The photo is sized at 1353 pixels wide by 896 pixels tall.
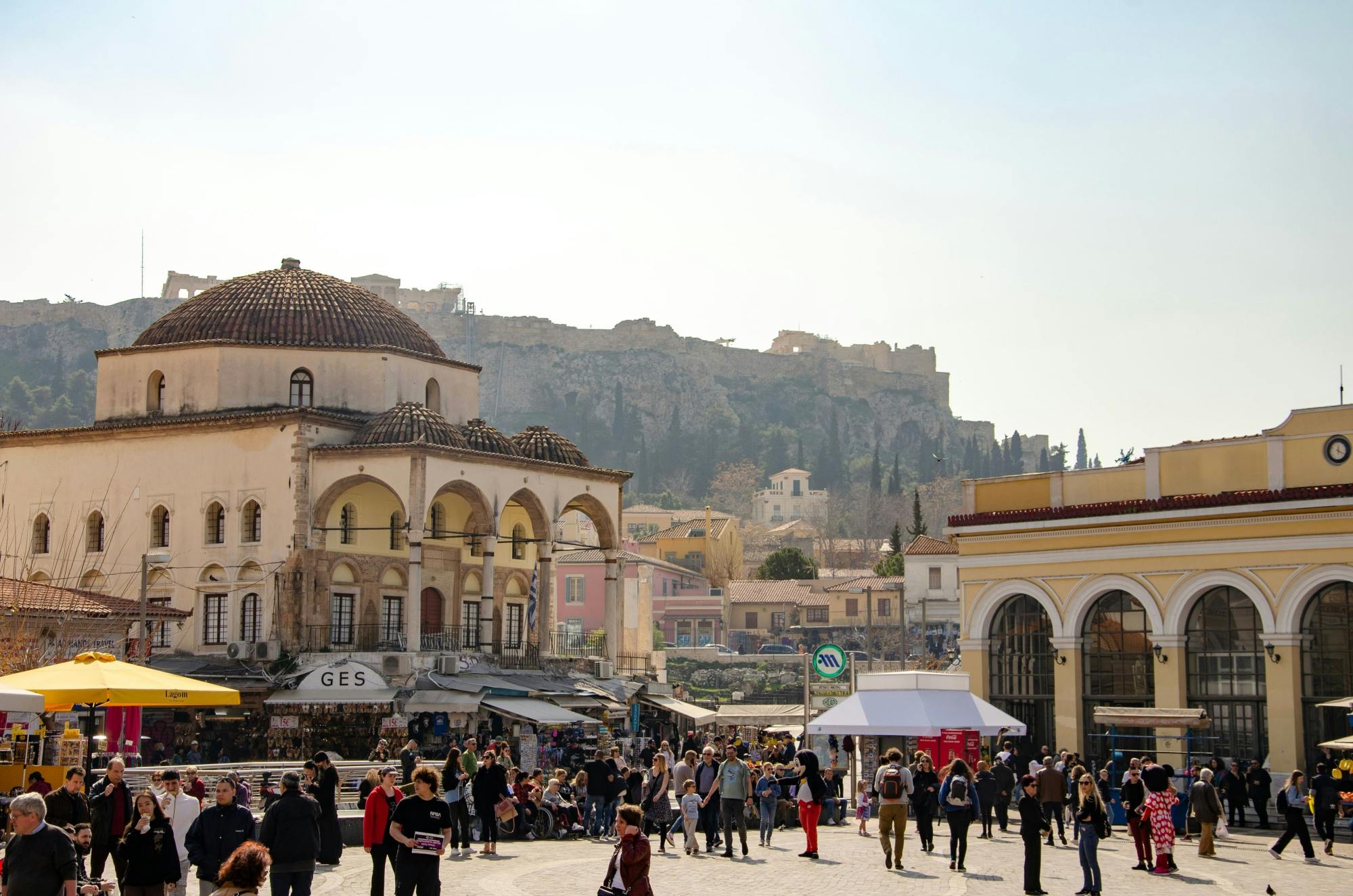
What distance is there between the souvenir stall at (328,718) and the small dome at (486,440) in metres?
6.42

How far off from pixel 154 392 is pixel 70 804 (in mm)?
28835

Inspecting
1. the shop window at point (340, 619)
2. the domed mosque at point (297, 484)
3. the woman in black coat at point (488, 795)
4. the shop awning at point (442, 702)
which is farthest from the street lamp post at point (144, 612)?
the woman in black coat at point (488, 795)

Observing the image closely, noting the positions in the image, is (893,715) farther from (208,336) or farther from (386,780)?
(208,336)

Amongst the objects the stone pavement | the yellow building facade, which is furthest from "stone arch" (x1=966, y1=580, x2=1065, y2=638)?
the stone pavement

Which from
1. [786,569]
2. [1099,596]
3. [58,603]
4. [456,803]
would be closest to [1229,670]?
[1099,596]

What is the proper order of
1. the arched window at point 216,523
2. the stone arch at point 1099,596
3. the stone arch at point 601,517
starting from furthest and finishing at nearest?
the stone arch at point 601,517, the arched window at point 216,523, the stone arch at point 1099,596

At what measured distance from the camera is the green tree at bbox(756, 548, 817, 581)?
102 meters

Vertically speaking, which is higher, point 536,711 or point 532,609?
point 532,609

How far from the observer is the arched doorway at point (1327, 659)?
26547 mm

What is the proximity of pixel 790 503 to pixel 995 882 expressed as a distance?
14076 centimetres

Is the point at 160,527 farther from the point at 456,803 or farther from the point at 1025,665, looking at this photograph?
the point at 456,803

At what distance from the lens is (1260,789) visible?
24.9 m

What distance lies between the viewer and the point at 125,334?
149 m

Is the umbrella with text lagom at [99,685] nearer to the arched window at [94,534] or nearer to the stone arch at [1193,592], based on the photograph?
the stone arch at [1193,592]
